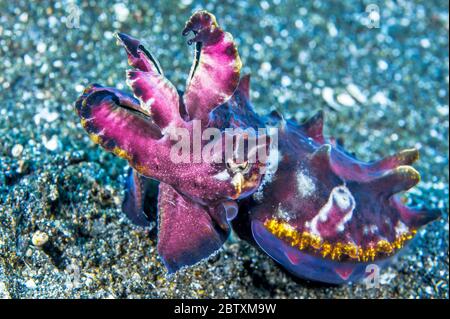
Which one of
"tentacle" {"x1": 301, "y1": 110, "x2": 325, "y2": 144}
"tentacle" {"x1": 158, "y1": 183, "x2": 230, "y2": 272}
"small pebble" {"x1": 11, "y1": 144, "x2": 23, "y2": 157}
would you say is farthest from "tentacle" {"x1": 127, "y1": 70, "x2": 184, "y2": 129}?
"small pebble" {"x1": 11, "y1": 144, "x2": 23, "y2": 157}

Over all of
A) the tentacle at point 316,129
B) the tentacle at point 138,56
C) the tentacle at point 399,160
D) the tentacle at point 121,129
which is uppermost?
the tentacle at point 138,56

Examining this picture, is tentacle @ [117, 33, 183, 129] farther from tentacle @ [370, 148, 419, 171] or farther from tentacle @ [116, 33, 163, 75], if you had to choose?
tentacle @ [370, 148, 419, 171]

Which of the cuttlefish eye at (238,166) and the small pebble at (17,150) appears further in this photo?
the small pebble at (17,150)

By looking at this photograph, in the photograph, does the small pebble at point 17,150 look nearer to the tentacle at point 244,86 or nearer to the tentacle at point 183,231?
the tentacle at point 183,231

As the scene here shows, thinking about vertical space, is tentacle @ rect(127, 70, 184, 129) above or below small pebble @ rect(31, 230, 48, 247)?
above

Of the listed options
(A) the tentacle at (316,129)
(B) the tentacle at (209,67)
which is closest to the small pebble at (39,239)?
(B) the tentacle at (209,67)
